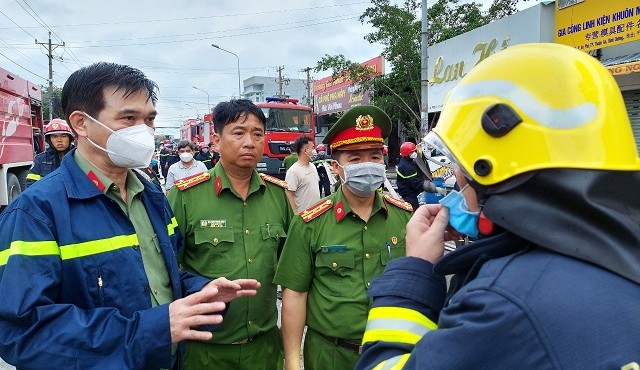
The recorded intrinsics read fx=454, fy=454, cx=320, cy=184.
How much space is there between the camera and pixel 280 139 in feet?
51.1

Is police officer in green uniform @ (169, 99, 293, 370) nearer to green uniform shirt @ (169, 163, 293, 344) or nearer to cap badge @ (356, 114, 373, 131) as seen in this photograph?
green uniform shirt @ (169, 163, 293, 344)

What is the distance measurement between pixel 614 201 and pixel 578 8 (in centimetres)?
962

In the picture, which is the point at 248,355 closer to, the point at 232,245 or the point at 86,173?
the point at 232,245

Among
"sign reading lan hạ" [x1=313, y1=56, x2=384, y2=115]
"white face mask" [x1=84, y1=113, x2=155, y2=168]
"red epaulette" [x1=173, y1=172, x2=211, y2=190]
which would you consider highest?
"sign reading lan hạ" [x1=313, y1=56, x2=384, y2=115]

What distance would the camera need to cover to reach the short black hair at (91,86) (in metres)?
1.78

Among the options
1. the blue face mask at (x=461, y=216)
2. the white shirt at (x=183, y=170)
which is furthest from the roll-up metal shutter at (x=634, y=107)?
the blue face mask at (x=461, y=216)

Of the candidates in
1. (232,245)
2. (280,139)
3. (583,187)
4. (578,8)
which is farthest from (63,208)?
(280,139)

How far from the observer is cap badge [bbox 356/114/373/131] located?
2425mm

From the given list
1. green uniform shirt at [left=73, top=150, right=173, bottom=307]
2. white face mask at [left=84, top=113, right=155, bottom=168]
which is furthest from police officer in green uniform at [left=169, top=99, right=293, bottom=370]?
white face mask at [left=84, top=113, right=155, bottom=168]

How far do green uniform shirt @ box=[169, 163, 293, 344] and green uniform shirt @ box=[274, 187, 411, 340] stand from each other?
11.1 inches

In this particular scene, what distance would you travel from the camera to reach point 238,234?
2.52 meters

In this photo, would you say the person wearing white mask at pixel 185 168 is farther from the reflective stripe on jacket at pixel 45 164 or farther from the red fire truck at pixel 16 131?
the red fire truck at pixel 16 131

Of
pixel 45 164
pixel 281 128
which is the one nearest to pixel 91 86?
pixel 45 164

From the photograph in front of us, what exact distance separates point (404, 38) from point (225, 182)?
1523 cm
